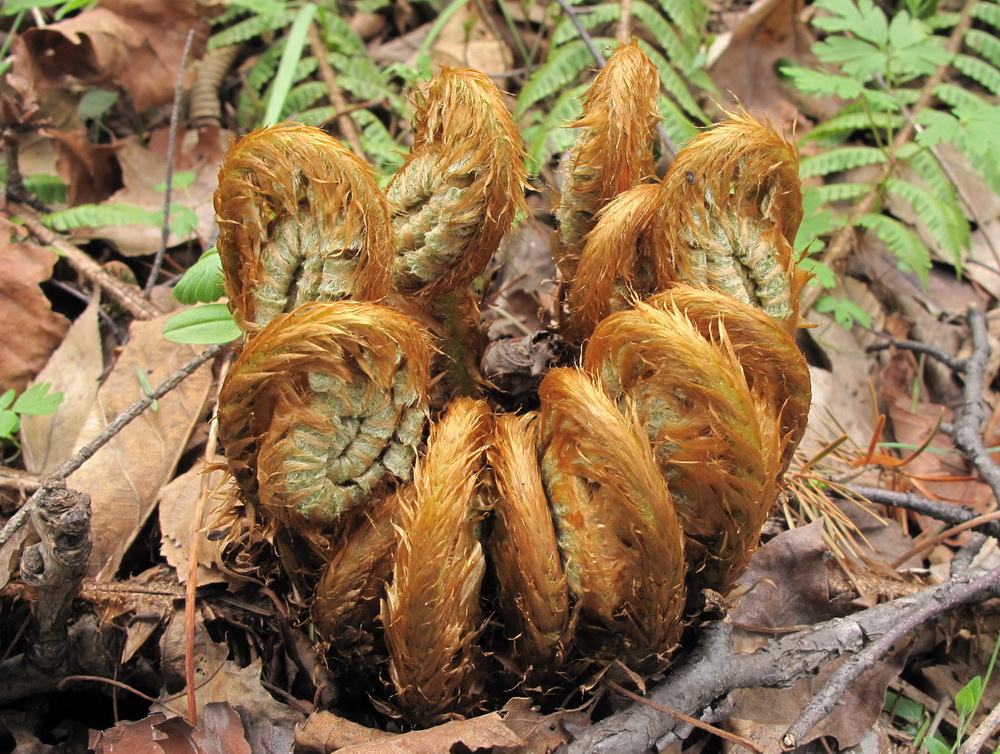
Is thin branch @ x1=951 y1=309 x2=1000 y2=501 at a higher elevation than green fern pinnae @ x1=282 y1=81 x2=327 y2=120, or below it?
below

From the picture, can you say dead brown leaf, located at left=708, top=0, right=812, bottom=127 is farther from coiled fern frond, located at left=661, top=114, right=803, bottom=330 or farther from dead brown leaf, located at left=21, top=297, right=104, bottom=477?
dead brown leaf, located at left=21, top=297, right=104, bottom=477

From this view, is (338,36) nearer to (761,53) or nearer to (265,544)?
(761,53)

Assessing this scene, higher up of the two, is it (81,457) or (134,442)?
(81,457)

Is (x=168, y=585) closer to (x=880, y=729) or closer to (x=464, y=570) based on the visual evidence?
Result: (x=464, y=570)

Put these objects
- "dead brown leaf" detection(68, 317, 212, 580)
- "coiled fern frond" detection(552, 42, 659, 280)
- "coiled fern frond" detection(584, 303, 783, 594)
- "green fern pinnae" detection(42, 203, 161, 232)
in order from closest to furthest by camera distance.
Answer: "coiled fern frond" detection(584, 303, 783, 594)
"coiled fern frond" detection(552, 42, 659, 280)
"dead brown leaf" detection(68, 317, 212, 580)
"green fern pinnae" detection(42, 203, 161, 232)

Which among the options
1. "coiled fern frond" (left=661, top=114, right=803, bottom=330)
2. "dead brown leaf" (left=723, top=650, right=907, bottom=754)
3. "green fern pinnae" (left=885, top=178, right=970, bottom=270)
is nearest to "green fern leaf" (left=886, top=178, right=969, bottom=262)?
"green fern pinnae" (left=885, top=178, right=970, bottom=270)

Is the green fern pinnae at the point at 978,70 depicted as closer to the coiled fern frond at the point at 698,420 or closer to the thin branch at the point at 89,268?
the coiled fern frond at the point at 698,420

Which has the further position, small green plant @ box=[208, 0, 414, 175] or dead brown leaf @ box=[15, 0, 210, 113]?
small green plant @ box=[208, 0, 414, 175]

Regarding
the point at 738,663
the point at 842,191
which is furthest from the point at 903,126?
the point at 738,663
